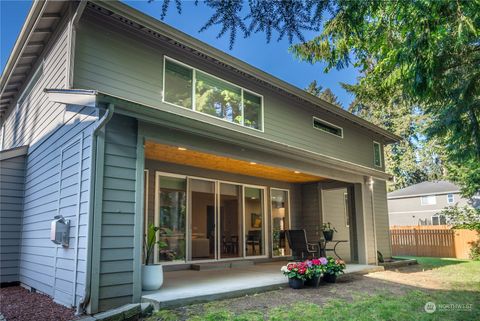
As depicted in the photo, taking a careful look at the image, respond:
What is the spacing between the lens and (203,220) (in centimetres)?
924

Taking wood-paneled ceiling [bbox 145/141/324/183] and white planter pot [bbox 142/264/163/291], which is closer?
white planter pot [bbox 142/264/163/291]

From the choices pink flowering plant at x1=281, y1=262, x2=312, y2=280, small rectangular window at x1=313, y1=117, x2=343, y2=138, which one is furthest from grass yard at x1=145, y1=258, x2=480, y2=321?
small rectangular window at x1=313, y1=117, x2=343, y2=138

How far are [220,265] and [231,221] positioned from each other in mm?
1483

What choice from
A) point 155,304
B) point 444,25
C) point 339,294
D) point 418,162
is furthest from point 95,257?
point 418,162

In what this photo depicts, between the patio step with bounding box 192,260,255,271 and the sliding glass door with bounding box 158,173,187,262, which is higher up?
the sliding glass door with bounding box 158,173,187,262

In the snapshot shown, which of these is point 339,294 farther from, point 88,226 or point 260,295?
point 88,226

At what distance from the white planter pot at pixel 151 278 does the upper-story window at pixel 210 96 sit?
320cm

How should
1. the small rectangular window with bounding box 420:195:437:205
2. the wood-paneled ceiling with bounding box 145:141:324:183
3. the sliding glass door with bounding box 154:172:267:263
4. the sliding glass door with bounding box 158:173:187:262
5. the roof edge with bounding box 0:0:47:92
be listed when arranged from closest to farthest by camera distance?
1. the roof edge with bounding box 0:0:47:92
2. the wood-paneled ceiling with bounding box 145:141:324:183
3. the sliding glass door with bounding box 158:173:187:262
4. the sliding glass door with bounding box 154:172:267:263
5. the small rectangular window with bounding box 420:195:437:205

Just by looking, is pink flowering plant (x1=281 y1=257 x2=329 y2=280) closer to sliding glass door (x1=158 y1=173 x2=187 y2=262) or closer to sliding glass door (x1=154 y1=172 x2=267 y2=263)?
sliding glass door (x1=154 y1=172 x2=267 y2=263)

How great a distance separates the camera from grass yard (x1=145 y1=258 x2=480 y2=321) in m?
4.56

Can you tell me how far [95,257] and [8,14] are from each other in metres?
6.83

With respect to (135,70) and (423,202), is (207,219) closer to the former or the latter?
(135,70)

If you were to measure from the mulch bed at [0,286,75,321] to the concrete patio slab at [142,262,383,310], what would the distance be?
107 centimetres

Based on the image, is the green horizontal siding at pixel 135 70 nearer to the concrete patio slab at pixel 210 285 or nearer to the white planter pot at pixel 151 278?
the white planter pot at pixel 151 278
